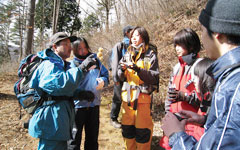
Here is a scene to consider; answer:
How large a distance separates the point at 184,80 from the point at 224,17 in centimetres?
125

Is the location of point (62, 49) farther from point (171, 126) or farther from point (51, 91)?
point (171, 126)

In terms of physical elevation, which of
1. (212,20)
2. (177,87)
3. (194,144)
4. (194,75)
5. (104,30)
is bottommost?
(194,144)

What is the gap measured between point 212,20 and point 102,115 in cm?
446

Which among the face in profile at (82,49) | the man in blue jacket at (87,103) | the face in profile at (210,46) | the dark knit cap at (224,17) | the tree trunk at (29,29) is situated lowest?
the man in blue jacket at (87,103)

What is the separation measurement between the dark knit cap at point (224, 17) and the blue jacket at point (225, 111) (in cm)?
13

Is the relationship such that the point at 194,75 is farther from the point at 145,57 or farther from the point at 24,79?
the point at 24,79

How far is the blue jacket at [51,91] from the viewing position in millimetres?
1776

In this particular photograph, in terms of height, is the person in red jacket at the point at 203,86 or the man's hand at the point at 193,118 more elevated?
the person in red jacket at the point at 203,86

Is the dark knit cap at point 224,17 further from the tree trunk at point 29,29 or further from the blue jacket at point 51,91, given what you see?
the tree trunk at point 29,29

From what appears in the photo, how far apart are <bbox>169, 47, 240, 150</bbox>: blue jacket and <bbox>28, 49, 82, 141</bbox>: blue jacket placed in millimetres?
1408

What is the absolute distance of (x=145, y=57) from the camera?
2.49m

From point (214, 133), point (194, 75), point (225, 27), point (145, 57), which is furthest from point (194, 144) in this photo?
point (145, 57)

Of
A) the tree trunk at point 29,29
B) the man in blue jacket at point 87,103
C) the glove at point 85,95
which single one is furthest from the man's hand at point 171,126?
the tree trunk at point 29,29

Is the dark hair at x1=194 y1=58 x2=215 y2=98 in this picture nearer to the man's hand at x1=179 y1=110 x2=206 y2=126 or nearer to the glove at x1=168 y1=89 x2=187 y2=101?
the glove at x1=168 y1=89 x2=187 y2=101
